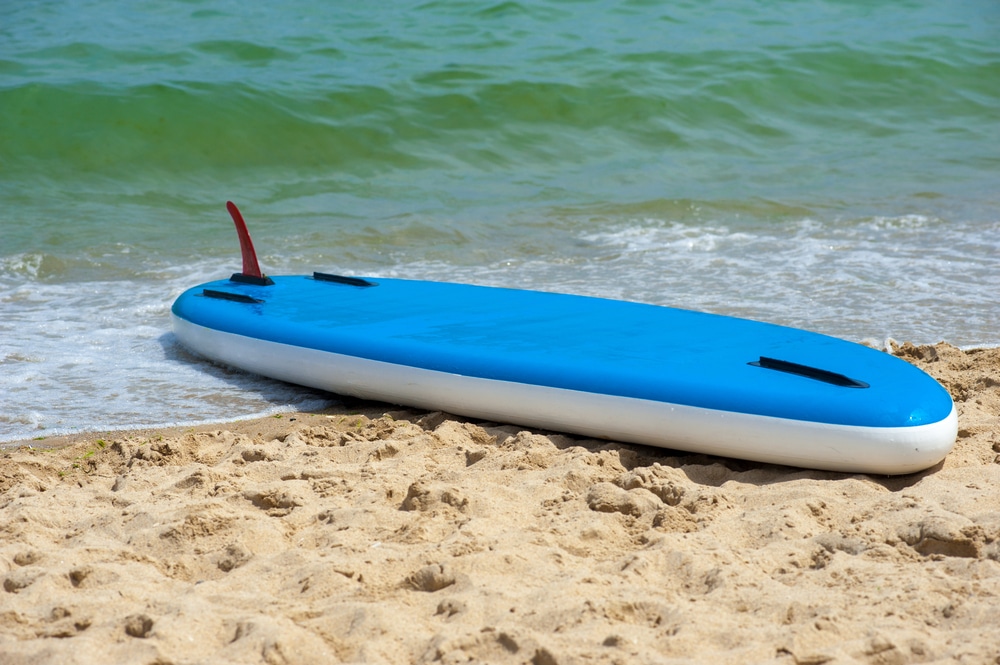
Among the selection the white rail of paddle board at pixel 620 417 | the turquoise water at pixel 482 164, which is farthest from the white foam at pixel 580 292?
the white rail of paddle board at pixel 620 417

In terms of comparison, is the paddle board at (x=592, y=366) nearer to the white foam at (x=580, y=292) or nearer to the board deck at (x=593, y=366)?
the board deck at (x=593, y=366)

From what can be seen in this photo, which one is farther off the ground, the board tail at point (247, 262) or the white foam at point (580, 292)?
the board tail at point (247, 262)

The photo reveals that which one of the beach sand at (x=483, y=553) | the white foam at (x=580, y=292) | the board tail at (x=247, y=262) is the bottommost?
the white foam at (x=580, y=292)

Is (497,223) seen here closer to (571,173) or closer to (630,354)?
(571,173)

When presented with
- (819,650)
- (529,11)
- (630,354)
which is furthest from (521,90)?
(819,650)

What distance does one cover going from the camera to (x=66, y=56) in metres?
10.5

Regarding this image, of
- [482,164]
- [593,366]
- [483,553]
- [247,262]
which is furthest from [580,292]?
[482,164]

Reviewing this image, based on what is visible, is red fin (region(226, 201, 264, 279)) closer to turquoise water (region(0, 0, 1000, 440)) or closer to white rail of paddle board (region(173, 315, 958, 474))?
turquoise water (region(0, 0, 1000, 440))

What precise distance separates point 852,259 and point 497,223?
7.82ft

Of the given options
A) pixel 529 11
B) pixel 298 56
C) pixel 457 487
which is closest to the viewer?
pixel 457 487

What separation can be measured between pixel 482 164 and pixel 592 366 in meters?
5.57

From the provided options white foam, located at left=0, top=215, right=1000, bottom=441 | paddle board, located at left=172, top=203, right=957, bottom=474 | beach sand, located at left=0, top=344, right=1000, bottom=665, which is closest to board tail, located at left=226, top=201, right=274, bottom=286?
paddle board, located at left=172, top=203, right=957, bottom=474

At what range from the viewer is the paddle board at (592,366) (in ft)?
10.2

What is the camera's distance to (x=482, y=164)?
8805 mm
